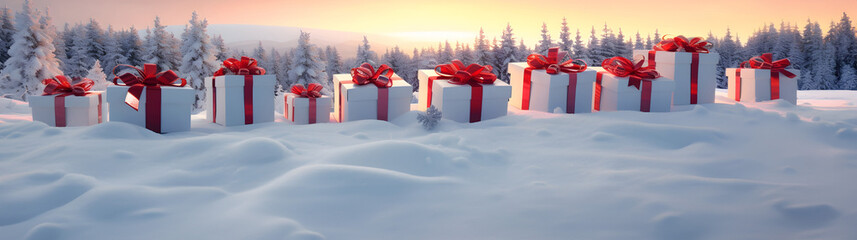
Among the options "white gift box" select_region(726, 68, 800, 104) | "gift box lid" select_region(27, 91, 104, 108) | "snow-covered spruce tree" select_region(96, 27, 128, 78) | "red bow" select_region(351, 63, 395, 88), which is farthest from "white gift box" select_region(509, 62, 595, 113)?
"snow-covered spruce tree" select_region(96, 27, 128, 78)

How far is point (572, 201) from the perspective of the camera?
2283 millimetres

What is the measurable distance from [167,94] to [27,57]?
21483 mm

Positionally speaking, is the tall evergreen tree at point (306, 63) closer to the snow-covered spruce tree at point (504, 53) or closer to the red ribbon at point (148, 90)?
the snow-covered spruce tree at point (504, 53)

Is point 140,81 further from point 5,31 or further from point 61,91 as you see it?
point 5,31

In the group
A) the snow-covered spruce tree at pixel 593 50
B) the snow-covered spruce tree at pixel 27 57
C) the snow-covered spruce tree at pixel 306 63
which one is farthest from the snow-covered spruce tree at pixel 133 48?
the snow-covered spruce tree at pixel 593 50

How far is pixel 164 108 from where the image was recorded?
160 inches

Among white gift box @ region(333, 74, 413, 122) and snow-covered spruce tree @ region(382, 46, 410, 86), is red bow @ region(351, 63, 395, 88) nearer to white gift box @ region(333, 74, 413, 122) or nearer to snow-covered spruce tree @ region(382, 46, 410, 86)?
white gift box @ region(333, 74, 413, 122)

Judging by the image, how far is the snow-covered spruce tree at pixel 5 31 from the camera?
2908 cm

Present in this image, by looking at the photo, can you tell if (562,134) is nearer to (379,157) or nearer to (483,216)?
(379,157)

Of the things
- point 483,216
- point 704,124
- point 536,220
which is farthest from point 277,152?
point 704,124

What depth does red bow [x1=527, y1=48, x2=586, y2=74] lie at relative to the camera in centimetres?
483

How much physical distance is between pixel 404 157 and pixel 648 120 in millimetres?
2387

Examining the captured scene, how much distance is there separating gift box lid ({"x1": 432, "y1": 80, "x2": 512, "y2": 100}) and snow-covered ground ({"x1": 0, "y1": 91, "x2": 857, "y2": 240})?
746 mm

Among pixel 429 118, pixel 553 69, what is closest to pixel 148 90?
pixel 429 118
